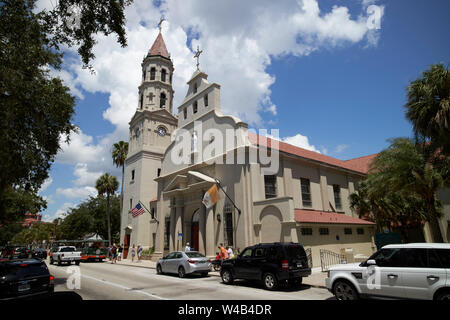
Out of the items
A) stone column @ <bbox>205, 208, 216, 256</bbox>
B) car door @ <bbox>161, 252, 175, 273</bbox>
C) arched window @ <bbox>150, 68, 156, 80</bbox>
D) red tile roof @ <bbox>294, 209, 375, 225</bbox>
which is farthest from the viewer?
arched window @ <bbox>150, 68, 156, 80</bbox>

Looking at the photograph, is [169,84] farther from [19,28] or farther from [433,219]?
[433,219]

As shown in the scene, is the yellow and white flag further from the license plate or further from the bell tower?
the bell tower

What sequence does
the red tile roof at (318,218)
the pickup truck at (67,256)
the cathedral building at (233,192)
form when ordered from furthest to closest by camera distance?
the pickup truck at (67,256) → the cathedral building at (233,192) → the red tile roof at (318,218)

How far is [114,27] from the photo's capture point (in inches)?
424

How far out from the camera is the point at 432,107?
14.4m

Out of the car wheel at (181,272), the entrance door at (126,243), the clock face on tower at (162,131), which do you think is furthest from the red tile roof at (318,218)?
the entrance door at (126,243)

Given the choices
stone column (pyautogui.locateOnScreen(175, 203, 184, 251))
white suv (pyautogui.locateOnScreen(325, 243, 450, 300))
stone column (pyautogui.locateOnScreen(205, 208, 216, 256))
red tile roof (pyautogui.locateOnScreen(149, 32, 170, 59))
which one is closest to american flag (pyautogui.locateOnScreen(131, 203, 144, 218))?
stone column (pyautogui.locateOnScreen(175, 203, 184, 251))

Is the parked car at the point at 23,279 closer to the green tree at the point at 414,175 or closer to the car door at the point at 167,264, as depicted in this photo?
the car door at the point at 167,264

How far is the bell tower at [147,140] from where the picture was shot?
115ft

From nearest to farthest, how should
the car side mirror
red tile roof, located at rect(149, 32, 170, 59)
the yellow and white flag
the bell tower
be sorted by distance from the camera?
the car side mirror → the yellow and white flag → the bell tower → red tile roof, located at rect(149, 32, 170, 59)

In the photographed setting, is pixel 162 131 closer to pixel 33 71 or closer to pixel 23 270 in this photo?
pixel 33 71

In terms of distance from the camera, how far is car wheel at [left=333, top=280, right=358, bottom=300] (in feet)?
27.5

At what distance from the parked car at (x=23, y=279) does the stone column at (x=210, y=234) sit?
13733mm
